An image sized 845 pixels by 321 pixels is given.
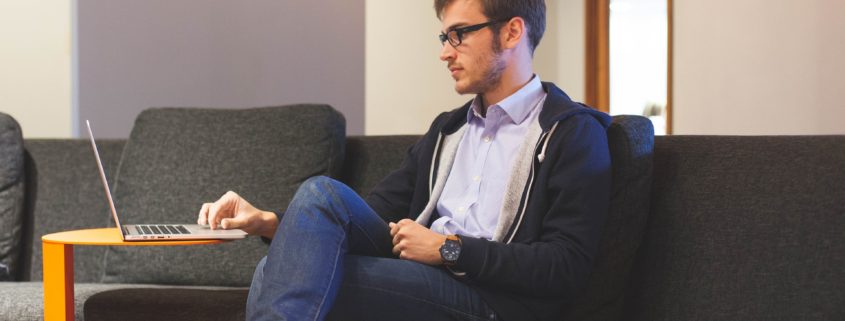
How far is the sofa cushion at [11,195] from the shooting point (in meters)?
2.88

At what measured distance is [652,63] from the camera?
5.40 meters

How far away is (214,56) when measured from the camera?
412 centimetres

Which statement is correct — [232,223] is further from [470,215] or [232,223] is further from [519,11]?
[519,11]

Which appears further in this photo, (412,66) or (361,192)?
(412,66)

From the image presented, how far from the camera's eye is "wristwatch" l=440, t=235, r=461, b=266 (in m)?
1.77

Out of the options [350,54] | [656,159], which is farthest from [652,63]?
[656,159]

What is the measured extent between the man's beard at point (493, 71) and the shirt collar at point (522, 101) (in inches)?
1.9

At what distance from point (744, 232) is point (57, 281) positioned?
1.38 m

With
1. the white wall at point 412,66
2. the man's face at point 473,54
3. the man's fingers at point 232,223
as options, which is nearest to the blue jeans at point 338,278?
the man's fingers at point 232,223

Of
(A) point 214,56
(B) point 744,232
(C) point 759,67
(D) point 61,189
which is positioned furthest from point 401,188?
(A) point 214,56

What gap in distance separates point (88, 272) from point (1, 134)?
463mm

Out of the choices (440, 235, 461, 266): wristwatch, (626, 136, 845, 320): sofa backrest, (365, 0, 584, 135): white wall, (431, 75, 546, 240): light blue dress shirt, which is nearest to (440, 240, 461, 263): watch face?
(440, 235, 461, 266): wristwatch

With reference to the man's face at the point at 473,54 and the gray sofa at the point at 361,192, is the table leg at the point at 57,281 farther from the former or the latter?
the man's face at the point at 473,54

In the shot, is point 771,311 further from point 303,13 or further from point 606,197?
point 303,13
